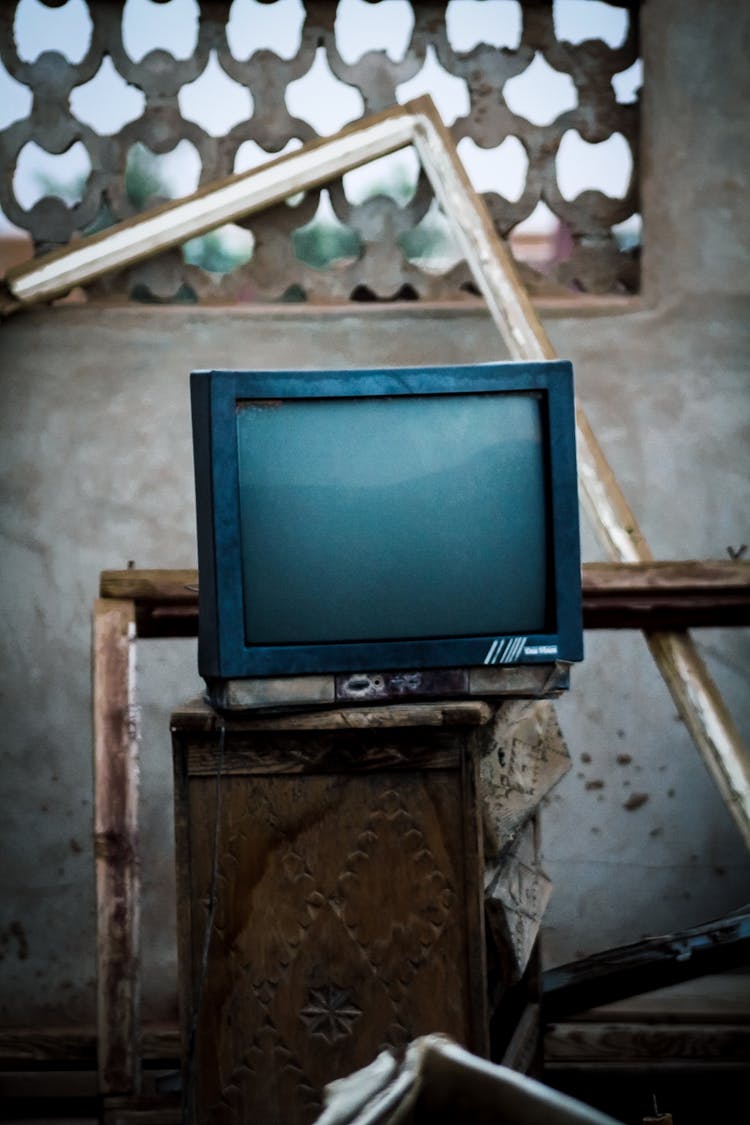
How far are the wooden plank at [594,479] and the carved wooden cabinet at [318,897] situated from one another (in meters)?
1.10

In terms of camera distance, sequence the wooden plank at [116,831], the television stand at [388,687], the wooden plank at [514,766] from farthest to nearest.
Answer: the wooden plank at [116,831] → the wooden plank at [514,766] → the television stand at [388,687]

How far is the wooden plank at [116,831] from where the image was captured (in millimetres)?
2521

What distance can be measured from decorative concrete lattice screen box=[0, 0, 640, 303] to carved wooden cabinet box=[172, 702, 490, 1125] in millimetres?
1949

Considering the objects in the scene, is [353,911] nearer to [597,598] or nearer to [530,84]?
[597,598]

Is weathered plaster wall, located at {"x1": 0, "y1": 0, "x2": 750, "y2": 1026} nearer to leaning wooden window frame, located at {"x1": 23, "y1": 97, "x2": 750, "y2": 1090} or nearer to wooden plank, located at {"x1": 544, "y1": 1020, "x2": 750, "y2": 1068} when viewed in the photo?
leaning wooden window frame, located at {"x1": 23, "y1": 97, "x2": 750, "y2": 1090}

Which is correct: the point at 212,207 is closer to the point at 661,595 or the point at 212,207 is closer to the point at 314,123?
the point at 314,123

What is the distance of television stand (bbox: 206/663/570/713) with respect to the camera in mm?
1892

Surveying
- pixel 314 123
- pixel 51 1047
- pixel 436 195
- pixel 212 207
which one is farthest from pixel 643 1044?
pixel 314 123

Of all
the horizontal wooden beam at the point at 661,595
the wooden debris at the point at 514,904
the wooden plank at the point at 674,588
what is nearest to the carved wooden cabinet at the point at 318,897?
the wooden debris at the point at 514,904

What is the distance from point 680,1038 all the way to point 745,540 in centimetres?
124

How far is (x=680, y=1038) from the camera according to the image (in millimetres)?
3129

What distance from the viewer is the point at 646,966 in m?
2.98

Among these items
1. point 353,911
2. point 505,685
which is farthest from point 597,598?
point 353,911

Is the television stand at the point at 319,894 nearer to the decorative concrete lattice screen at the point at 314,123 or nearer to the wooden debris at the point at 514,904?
the wooden debris at the point at 514,904
